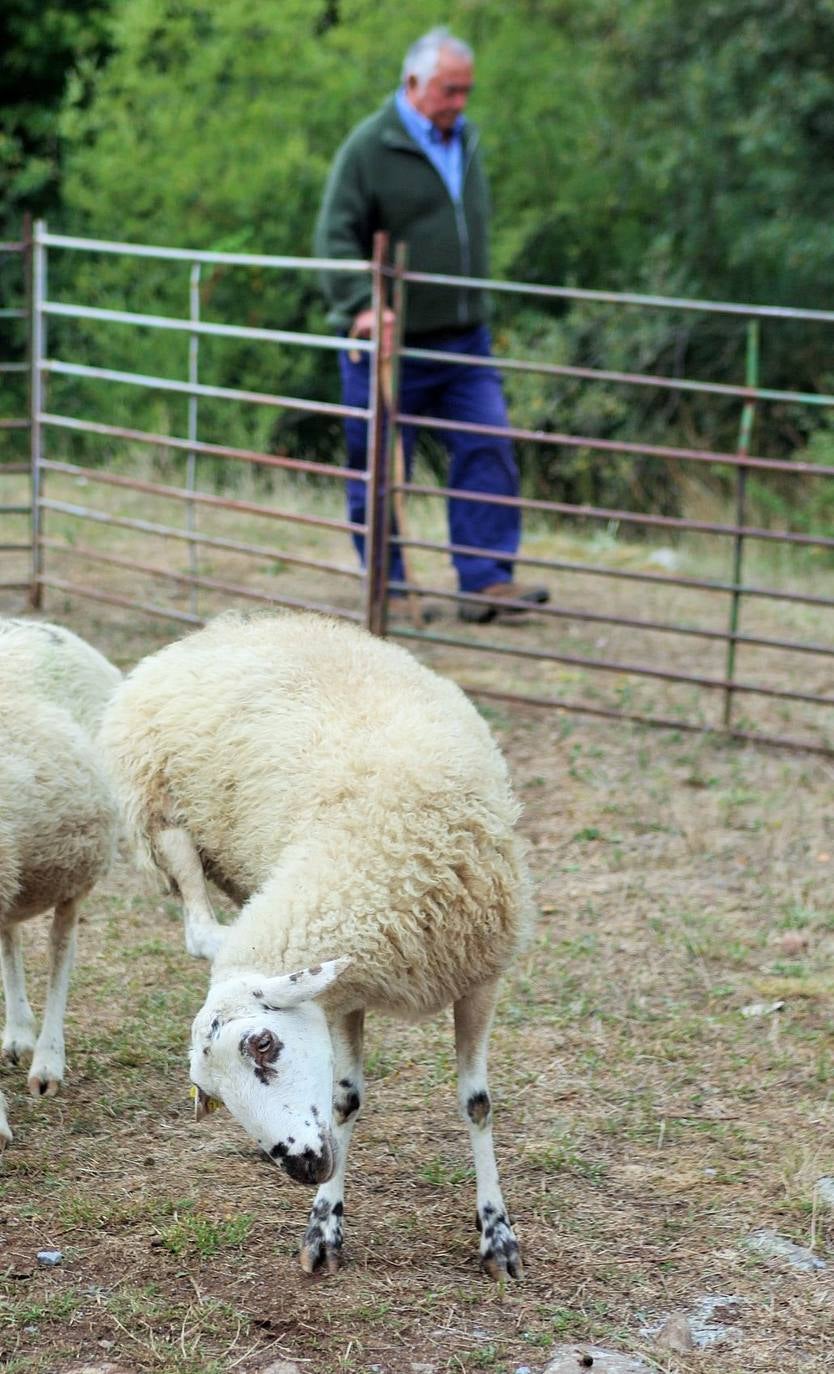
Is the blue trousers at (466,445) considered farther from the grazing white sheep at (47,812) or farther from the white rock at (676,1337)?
the white rock at (676,1337)

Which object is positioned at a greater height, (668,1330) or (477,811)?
(477,811)

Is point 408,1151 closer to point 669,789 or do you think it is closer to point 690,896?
point 690,896

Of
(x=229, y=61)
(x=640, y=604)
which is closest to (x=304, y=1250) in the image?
(x=640, y=604)

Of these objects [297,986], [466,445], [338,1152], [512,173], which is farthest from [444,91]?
[512,173]

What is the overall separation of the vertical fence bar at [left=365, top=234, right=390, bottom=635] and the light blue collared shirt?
→ 1346 millimetres

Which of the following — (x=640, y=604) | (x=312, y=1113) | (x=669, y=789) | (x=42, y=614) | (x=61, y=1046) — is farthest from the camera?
(x=640, y=604)

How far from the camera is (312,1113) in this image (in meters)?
2.45

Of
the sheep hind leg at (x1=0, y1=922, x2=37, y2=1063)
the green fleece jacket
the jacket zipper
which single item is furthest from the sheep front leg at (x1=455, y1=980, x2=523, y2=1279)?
the jacket zipper

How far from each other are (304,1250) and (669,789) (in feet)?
9.87

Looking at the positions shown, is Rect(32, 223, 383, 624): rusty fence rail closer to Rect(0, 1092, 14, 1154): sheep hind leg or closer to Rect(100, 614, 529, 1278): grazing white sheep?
Rect(100, 614, 529, 1278): grazing white sheep

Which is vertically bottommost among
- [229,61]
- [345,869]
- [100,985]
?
[100,985]

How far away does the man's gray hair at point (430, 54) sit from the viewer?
7.25 meters

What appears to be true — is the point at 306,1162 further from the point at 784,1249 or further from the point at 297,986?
the point at 784,1249

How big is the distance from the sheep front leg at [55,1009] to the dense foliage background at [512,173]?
904 cm
